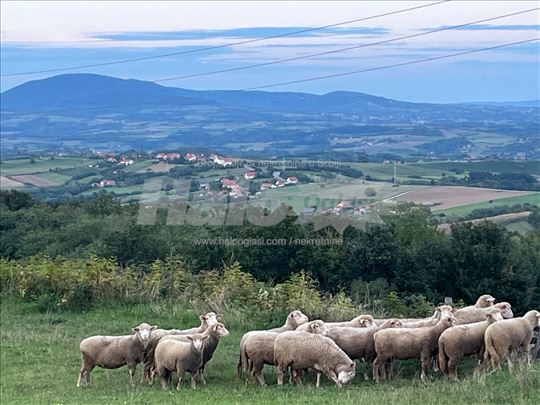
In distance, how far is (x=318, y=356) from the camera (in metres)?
13.6

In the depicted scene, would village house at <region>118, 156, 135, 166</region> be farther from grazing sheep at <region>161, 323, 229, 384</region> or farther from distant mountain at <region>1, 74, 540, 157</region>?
grazing sheep at <region>161, 323, 229, 384</region>

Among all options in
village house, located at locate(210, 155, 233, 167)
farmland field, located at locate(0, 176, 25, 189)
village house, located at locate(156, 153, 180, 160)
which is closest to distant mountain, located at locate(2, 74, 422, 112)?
farmland field, located at locate(0, 176, 25, 189)

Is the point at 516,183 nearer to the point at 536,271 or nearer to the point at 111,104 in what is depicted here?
the point at 536,271

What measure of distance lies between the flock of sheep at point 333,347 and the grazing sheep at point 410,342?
16 millimetres

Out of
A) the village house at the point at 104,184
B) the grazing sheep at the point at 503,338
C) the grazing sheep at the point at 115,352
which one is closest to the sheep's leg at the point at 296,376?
the grazing sheep at the point at 115,352

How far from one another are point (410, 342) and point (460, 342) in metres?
0.80

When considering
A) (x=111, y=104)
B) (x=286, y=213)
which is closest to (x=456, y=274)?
(x=286, y=213)

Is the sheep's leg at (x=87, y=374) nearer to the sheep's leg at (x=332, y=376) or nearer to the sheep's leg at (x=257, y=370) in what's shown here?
the sheep's leg at (x=257, y=370)

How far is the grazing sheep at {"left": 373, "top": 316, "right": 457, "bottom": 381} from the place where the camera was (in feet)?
45.4

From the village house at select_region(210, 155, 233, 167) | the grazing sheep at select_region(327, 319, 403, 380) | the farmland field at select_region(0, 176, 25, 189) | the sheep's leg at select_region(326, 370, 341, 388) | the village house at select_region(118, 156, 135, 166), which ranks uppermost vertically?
the village house at select_region(210, 155, 233, 167)

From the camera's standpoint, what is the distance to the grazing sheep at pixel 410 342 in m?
13.8

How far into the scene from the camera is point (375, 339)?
13992 millimetres

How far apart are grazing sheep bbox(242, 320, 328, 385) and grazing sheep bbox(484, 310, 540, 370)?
2.61 m

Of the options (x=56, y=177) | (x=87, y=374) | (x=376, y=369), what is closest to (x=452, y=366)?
(x=376, y=369)
